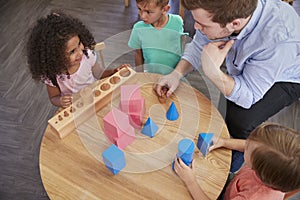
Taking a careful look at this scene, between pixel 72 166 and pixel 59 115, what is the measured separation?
18 cm

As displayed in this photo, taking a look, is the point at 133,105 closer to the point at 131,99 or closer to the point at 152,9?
the point at 131,99

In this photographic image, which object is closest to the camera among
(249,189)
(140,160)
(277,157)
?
Answer: (277,157)

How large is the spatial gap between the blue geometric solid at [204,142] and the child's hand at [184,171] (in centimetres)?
7

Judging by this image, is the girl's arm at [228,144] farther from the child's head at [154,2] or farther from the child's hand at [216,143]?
the child's head at [154,2]

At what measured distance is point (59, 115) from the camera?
1.11 m

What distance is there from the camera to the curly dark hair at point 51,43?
1212 mm

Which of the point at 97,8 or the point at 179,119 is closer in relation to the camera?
the point at 179,119

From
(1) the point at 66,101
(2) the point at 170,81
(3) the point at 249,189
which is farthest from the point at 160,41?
(3) the point at 249,189

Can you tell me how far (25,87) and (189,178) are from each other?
1.28 meters

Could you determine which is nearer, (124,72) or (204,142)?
(204,142)

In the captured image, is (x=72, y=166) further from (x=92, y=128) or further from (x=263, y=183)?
(x=263, y=183)

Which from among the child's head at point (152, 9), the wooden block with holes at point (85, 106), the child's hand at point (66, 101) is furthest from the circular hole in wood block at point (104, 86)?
the child's head at point (152, 9)

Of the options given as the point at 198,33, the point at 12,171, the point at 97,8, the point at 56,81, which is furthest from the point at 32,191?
the point at 97,8

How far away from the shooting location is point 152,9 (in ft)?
4.44
